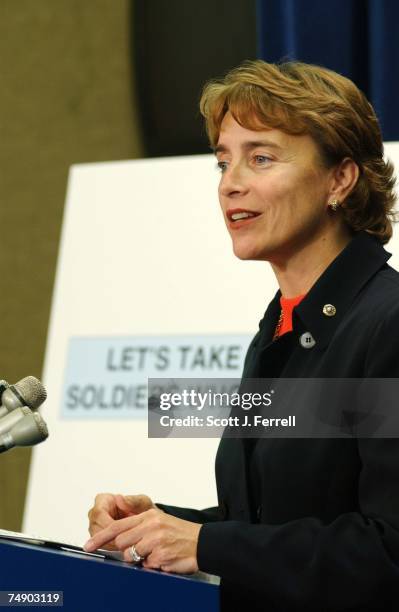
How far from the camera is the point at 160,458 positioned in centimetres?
305

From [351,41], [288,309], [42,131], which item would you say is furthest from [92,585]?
[42,131]

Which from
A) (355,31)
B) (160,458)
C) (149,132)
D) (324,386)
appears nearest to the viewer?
(324,386)

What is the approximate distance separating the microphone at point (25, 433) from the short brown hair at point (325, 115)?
2.21 feet

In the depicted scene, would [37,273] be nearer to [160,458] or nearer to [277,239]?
[160,458]

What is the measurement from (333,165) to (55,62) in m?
2.92

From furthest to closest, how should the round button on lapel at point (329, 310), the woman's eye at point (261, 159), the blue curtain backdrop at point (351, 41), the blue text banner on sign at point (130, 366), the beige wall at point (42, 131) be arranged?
the beige wall at point (42, 131)
the blue curtain backdrop at point (351, 41)
the blue text banner on sign at point (130, 366)
the woman's eye at point (261, 159)
the round button on lapel at point (329, 310)

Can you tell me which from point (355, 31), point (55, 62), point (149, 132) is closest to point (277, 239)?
point (355, 31)

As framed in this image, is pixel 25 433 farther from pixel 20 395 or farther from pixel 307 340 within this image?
pixel 307 340

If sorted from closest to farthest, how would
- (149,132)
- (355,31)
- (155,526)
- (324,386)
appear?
(155,526) → (324,386) → (355,31) → (149,132)

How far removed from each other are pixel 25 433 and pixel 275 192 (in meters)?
0.64

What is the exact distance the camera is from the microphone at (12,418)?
4.34 ft

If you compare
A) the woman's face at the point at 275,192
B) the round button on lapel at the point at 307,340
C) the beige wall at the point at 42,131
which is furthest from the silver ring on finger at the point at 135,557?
the beige wall at the point at 42,131

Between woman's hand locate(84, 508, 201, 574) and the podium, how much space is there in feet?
0.20

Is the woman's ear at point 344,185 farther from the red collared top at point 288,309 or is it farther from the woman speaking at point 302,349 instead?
the red collared top at point 288,309
